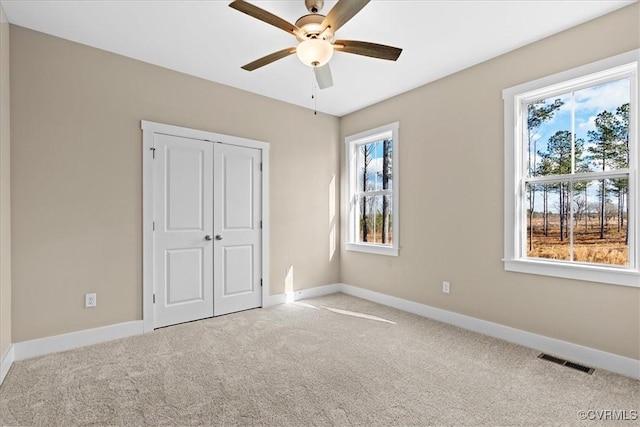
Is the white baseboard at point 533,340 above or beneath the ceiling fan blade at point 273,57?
beneath

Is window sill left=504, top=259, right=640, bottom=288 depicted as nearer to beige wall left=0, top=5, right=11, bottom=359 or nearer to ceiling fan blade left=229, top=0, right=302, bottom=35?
ceiling fan blade left=229, top=0, right=302, bottom=35

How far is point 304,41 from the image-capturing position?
2.24 m

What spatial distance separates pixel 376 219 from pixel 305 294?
1.47 meters

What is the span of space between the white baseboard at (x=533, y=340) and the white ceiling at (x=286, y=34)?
264 cm

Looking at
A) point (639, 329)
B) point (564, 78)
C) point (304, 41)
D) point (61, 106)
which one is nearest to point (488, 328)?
point (639, 329)

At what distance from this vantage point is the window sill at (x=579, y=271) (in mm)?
2447

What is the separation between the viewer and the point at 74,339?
292 cm

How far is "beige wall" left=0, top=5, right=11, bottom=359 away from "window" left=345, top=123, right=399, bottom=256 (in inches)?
147

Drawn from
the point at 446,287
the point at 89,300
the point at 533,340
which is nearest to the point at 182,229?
the point at 89,300

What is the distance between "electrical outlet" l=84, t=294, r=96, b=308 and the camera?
2998 mm

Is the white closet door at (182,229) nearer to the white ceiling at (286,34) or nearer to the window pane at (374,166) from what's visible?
the white ceiling at (286,34)

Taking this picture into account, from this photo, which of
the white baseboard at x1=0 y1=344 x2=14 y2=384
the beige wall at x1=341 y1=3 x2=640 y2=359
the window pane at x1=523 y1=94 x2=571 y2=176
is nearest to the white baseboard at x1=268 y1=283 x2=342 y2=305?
the beige wall at x1=341 y1=3 x2=640 y2=359

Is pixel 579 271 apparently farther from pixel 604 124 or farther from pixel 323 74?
pixel 323 74

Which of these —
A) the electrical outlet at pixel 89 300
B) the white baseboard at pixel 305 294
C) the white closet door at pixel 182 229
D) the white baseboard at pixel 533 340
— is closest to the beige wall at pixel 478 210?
the white baseboard at pixel 533 340
